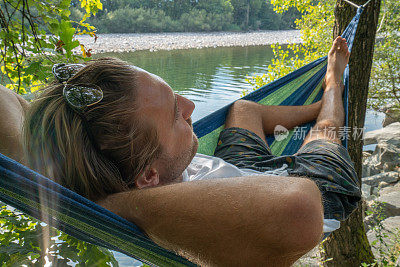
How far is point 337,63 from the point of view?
2053mm

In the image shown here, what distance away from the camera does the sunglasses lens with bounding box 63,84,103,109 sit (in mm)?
936

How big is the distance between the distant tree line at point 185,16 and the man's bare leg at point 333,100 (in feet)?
66.6

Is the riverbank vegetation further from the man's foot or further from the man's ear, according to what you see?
the man's foot

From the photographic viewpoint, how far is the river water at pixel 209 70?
10148mm

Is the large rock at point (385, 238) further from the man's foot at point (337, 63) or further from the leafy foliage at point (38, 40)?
the leafy foliage at point (38, 40)

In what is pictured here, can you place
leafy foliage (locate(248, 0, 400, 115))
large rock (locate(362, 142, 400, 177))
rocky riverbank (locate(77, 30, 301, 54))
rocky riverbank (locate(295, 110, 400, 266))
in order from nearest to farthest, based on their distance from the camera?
rocky riverbank (locate(295, 110, 400, 266)), leafy foliage (locate(248, 0, 400, 115)), large rock (locate(362, 142, 400, 177)), rocky riverbank (locate(77, 30, 301, 54))

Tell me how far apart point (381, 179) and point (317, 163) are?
501 centimetres

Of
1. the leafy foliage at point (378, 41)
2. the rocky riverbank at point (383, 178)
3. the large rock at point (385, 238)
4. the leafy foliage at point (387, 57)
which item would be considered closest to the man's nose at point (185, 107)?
the large rock at point (385, 238)

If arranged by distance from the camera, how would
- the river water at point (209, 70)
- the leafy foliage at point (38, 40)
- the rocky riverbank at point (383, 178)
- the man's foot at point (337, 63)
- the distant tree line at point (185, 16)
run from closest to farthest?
the leafy foliage at point (38, 40)
the man's foot at point (337, 63)
the rocky riverbank at point (383, 178)
the river water at point (209, 70)
the distant tree line at point (185, 16)

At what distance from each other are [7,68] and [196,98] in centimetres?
862

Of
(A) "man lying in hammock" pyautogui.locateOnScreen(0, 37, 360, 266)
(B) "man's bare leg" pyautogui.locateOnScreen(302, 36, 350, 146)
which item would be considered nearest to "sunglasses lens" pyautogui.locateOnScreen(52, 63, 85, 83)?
(A) "man lying in hammock" pyautogui.locateOnScreen(0, 37, 360, 266)

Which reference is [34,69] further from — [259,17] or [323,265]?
[259,17]

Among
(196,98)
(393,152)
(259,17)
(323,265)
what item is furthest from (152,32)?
(323,265)

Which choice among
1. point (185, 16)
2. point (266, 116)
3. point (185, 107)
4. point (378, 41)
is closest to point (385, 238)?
point (266, 116)
